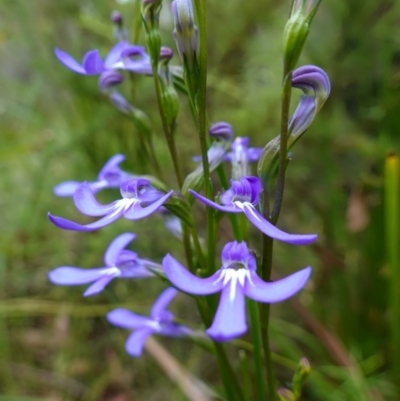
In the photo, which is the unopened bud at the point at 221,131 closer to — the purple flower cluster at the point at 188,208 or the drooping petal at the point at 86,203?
the purple flower cluster at the point at 188,208

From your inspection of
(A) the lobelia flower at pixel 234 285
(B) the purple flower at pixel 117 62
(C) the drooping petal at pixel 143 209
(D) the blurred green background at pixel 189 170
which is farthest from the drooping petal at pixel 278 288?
(D) the blurred green background at pixel 189 170

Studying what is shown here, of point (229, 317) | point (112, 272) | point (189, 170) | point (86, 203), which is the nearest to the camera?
point (229, 317)

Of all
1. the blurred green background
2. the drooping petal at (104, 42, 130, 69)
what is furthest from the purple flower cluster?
the blurred green background

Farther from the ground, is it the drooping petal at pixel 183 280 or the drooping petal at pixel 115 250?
the drooping petal at pixel 183 280

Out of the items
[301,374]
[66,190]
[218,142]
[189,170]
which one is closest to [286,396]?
[301,374]

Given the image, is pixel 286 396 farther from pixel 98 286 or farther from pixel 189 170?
pixel 189 170

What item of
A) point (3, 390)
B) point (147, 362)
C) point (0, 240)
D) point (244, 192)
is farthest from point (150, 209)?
point (0, 240)

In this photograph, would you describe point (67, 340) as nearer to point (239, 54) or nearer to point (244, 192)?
point (239, 54)
